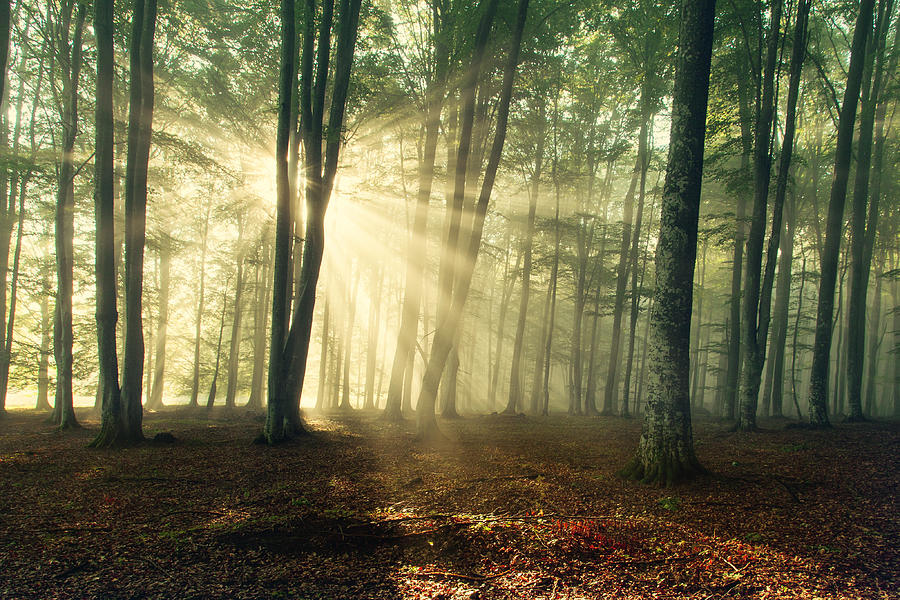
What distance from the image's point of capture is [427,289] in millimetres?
23984

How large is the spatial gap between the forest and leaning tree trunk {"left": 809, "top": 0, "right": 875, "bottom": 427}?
81mm

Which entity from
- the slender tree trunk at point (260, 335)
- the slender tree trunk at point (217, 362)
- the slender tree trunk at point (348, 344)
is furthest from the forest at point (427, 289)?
the slender tree trunk at point (348, 344)

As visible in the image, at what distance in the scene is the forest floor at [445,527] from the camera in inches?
128

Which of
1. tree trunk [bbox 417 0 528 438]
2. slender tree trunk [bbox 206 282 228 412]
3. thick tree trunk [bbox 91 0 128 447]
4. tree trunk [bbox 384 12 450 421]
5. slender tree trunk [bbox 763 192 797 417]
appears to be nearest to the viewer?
thick tree trunk [bbox 91 0 128 447]

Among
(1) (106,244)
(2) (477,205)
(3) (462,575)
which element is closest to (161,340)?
(1) (106,244)

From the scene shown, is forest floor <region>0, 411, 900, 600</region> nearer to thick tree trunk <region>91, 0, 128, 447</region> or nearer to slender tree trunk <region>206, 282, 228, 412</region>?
thick tree trunk <region>91, 0, 128, 447</region>

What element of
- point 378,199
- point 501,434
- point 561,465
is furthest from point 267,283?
point 561,465

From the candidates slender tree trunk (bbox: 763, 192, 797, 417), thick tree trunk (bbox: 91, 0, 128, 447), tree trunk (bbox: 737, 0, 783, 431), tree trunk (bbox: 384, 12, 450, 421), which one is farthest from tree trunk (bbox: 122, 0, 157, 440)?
slender tree trunk (bbox: 763, 192, 797, 417)

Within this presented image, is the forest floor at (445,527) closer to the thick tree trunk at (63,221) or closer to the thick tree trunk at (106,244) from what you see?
the thick tree trunk at (106,244)

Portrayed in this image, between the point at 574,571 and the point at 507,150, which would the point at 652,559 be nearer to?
the point at 574,571

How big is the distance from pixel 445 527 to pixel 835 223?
13.8m

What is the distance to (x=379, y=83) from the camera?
14312 millimetres

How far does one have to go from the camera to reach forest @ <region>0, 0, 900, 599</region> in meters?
A: 3.79

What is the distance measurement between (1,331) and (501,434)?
1807 cm
